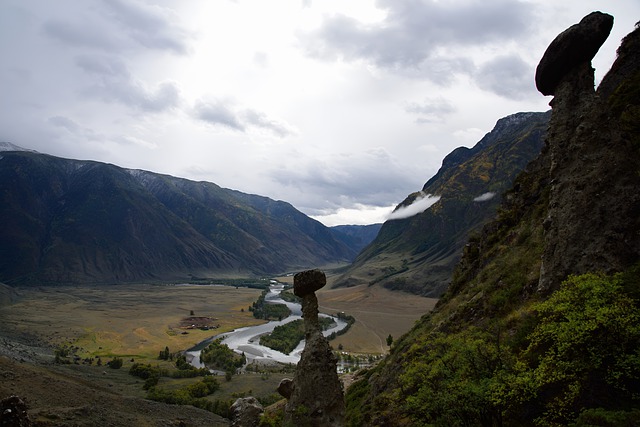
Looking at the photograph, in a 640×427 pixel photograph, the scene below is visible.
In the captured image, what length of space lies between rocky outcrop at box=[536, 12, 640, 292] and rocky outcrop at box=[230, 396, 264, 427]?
22.9 m

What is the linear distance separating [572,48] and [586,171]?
6.78 meters

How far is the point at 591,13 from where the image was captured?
18.7 m

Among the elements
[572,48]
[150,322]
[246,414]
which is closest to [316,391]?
[246,414]

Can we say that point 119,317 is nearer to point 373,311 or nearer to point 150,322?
point 150,322

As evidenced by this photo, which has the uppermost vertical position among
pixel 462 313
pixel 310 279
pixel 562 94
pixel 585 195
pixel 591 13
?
pixel 591 13

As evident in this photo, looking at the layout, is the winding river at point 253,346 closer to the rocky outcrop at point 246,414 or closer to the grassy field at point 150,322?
the grassy field at point 150,322

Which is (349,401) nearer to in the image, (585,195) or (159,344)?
(585,195)

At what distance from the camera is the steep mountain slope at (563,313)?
1052cm

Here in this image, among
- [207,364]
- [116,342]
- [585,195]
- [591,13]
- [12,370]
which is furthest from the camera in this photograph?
[116,342]

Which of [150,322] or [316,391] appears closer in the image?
[316,391]

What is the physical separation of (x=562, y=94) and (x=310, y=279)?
53.1 ft

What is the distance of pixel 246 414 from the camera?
29.4 metres

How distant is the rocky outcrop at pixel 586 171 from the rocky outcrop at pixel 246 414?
75.2 ft

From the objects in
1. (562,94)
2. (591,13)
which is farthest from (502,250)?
(591,13)
